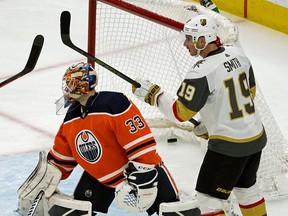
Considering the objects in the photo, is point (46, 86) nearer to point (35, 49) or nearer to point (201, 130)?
point (35, 49)

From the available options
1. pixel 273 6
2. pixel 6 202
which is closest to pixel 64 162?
pixel 6 202

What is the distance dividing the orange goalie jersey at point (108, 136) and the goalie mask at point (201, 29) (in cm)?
39

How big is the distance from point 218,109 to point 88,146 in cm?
57

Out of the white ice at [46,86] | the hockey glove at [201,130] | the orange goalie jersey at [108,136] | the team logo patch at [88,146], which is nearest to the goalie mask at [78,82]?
the orange goalie jersey at [108,136]

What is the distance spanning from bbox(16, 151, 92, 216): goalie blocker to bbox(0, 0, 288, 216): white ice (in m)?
0.37

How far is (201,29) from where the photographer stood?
406cm

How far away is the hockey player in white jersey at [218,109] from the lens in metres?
4.00

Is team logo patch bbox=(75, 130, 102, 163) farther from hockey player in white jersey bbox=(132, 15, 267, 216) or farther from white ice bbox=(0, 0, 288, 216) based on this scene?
white ice bbox=(0, 0, 288, 216)

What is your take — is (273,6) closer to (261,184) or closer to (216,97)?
(261,184)

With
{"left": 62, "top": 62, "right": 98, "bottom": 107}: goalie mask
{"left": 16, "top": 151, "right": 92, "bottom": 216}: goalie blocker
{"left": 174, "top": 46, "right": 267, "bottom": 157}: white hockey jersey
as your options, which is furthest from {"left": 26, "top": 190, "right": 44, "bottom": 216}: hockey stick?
{"left": 174, "top": 46, "right": 267, "bottom": 157}: white hockey jersey

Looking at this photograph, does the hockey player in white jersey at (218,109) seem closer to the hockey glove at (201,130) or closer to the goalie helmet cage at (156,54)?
the hockey glove at (201,130)

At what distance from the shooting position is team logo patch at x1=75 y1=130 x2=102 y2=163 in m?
4.07

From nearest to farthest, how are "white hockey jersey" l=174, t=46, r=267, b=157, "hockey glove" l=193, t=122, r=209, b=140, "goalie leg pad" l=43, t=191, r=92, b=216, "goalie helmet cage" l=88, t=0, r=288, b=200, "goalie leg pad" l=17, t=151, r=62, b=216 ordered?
"white hockey jersey" l=174, t=46, r=267, b=157 < "goalie leg pad" l=43, t=191, r=92, b=216 < "goalie leg pad" l=17, t=151, r=62, b=216 < "hockey glove" l=193, t=122, r=209, b=140 < "goalie helmet cage" l=88, t=0, r=288, b=200

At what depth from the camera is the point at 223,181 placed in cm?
412
